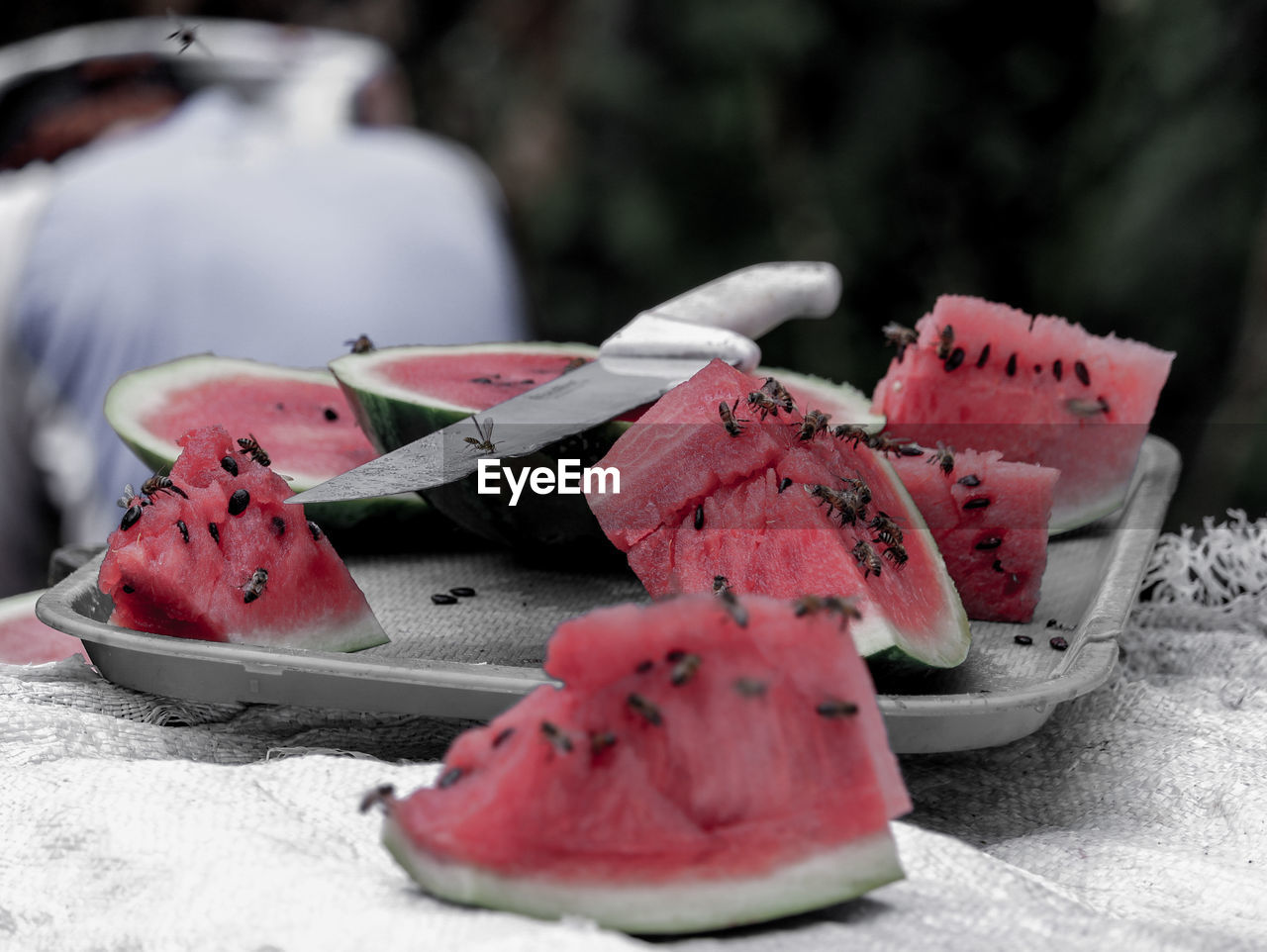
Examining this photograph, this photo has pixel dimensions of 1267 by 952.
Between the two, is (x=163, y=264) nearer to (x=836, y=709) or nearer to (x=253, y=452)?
(x=253, y=452)

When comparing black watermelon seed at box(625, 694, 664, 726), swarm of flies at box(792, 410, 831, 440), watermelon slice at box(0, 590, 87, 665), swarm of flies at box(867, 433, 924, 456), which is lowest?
watermelon slice at box(0, 590, 87, 665)

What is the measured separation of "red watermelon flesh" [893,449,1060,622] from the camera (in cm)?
143

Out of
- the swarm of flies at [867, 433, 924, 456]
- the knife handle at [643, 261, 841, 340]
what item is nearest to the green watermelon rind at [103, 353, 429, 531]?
the knife handle at [643, 261, 841, 340]

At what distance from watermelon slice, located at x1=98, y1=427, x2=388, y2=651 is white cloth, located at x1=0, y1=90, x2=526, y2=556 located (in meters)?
2.19

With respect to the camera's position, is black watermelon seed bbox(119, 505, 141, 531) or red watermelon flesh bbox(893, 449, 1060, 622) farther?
red watermelon flesh bbox(893, 449, 1060, 622)

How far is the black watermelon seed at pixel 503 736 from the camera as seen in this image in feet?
2.81

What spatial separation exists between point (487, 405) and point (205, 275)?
2235 mm

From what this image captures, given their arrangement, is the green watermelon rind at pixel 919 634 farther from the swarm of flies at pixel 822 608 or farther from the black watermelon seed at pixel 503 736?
the black watermelon seed at pixel 503 736

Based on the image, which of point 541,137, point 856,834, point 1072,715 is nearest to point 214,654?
point 856,834

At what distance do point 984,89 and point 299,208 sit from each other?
2736 mm

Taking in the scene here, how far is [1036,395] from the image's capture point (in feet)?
5.76

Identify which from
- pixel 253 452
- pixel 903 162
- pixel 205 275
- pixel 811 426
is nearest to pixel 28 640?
pixel 253 452

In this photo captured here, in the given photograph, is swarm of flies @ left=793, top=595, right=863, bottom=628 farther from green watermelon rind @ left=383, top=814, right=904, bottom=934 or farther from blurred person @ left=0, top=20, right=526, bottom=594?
blurred person @ left=0, top=20, right=526, bottom=594

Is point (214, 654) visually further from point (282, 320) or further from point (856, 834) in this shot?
point (282, 320)
